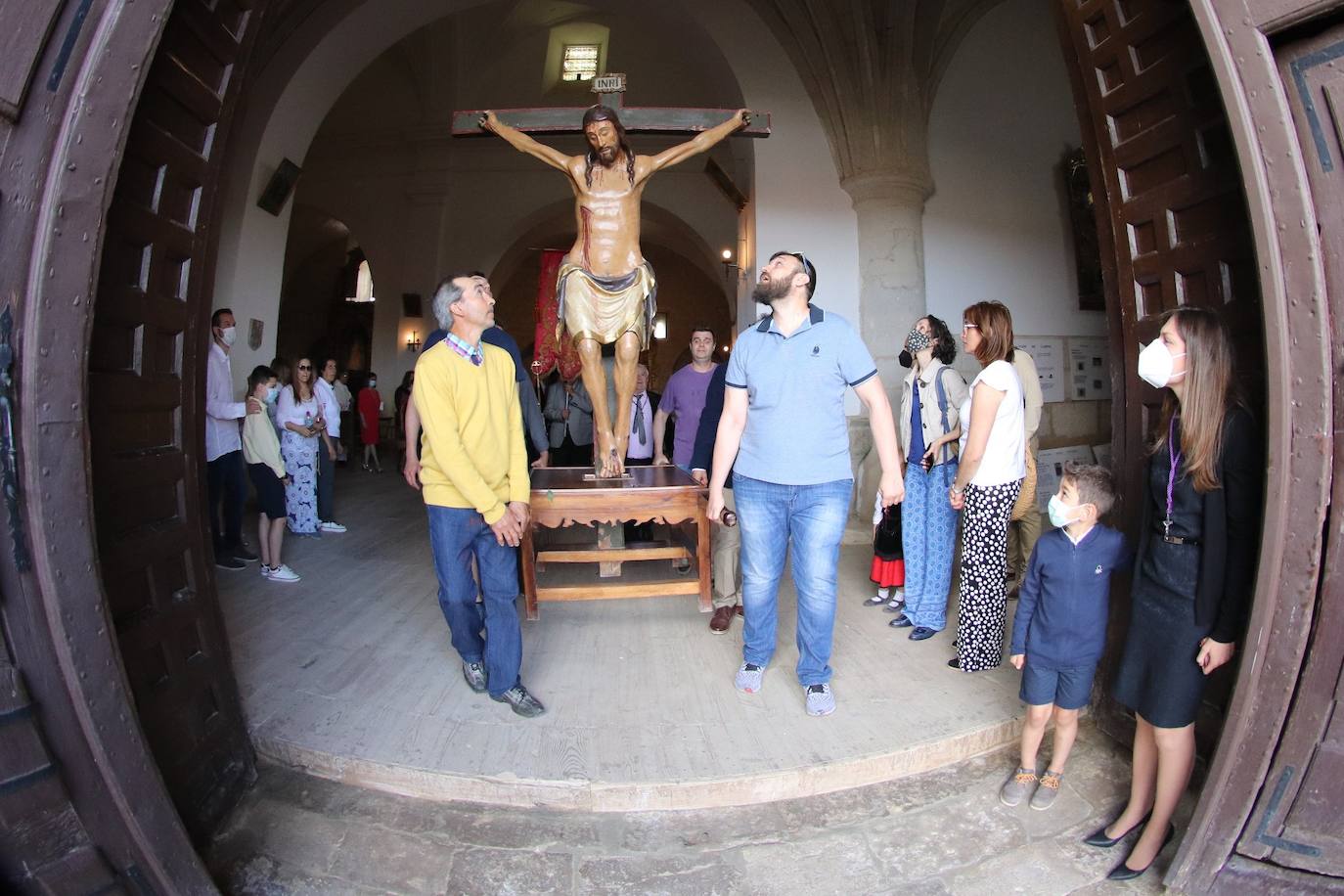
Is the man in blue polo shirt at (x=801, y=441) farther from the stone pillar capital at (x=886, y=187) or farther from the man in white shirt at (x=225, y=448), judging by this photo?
the stone pillar capital at (x=886, y=187)

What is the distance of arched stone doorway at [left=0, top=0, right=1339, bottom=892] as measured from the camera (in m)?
1.52

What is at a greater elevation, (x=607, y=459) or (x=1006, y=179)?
(x=1006, y=179)

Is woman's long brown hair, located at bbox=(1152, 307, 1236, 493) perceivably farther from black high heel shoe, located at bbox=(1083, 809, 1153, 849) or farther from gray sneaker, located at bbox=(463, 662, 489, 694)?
gray sneaker, located at bbox=(463, 662, 489, 694)

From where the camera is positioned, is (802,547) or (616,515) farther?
(616,515)

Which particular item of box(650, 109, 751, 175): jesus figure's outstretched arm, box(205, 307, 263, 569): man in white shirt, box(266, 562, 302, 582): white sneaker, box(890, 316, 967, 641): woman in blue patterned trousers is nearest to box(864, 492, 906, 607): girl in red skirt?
box(890, 316, 967, 641): woman in blue patterned trousers

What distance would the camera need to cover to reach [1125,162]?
235 cm

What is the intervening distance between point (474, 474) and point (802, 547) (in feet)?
4.10

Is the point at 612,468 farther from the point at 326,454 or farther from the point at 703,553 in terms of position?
the point at 326,454

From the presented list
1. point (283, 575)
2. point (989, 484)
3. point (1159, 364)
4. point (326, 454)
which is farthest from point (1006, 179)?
point (283, 575)

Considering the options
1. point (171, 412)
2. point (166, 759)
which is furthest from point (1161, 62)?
point (166, 759)

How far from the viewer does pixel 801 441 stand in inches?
101

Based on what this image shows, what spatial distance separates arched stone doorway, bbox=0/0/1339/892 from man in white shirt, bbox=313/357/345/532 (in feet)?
13.3

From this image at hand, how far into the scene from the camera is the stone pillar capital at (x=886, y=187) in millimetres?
6102

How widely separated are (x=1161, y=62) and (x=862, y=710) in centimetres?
242
